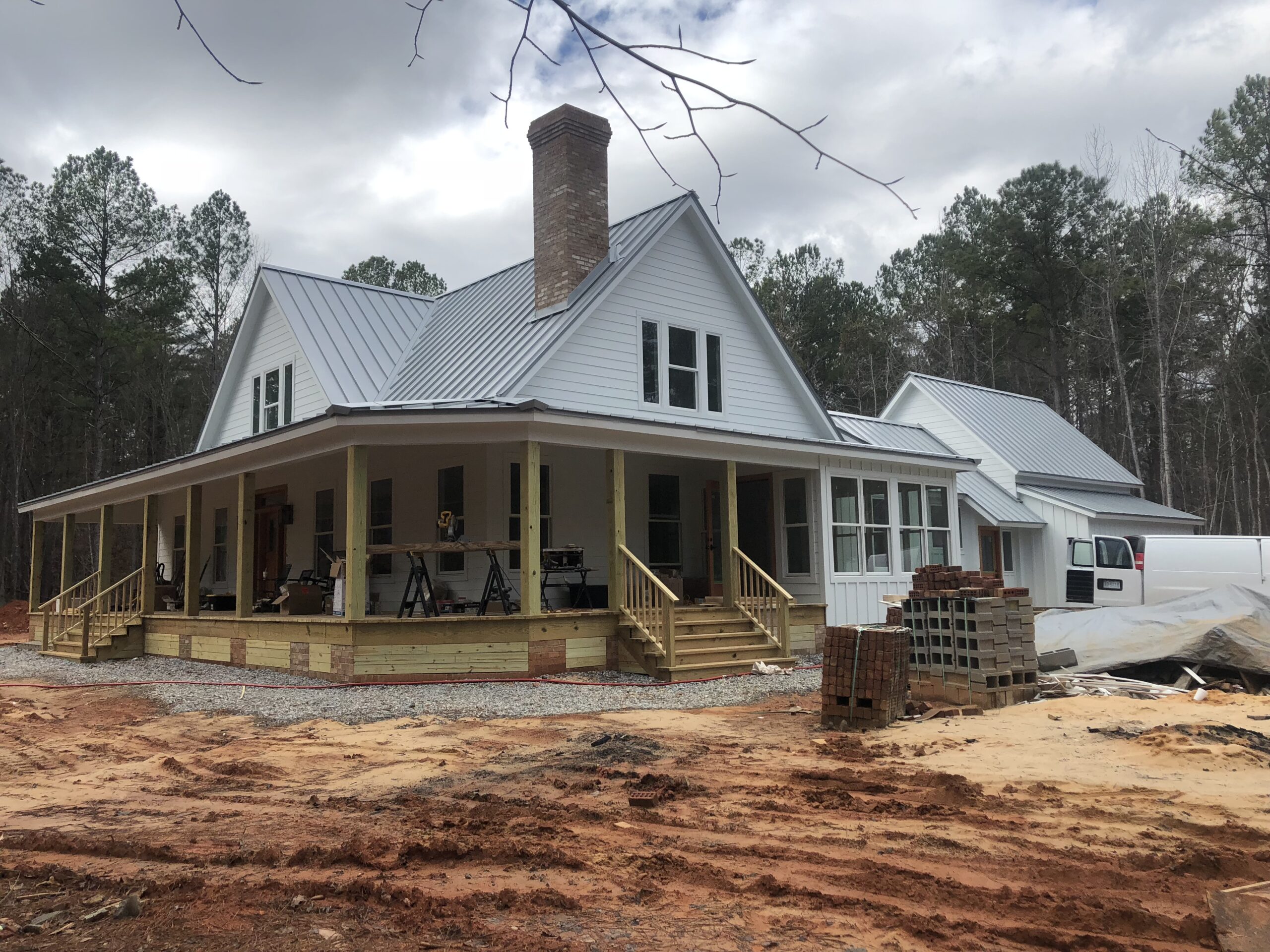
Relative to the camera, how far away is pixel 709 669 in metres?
13.2

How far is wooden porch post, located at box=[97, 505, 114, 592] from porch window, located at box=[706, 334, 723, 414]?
12259 millimetres

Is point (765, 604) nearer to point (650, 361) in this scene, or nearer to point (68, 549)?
point (650, 361)

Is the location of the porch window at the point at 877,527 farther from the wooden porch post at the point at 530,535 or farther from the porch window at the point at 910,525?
the wooden porch post at the point at 530,535

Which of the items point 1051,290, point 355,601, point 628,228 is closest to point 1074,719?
point 355,601

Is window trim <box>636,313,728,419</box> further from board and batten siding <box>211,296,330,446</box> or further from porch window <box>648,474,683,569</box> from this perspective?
board and batten siding <box>211,296,330,446</box>

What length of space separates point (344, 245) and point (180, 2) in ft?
129

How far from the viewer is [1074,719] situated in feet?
30.0

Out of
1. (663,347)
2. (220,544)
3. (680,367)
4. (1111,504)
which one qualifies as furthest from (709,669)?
(1111,504)

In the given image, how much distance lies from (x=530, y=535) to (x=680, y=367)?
577 centimetres

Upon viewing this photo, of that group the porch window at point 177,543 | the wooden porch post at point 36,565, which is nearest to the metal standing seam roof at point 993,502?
the porch window at point 177,543

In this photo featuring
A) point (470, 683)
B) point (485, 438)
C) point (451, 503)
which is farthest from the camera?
point (451, 503)

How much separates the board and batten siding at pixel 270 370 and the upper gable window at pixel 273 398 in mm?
112

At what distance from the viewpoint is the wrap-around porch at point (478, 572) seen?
493 inches

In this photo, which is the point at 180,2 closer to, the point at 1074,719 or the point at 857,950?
the point at 857,950
